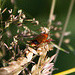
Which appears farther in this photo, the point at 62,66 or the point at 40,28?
the point at 62,66

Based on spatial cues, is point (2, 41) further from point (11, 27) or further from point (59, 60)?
point (59, 60)

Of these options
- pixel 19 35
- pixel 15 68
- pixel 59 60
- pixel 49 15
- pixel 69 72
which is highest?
pixel 49 15

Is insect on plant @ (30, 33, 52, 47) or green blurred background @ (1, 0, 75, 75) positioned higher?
green blurred background @ (1, 0, 75, 75)

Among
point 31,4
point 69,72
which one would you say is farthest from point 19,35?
point 69,72

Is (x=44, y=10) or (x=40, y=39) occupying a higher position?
(x=44, y=10)

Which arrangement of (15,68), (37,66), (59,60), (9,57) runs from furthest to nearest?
(59,60), (9,57), (37,66), (15,68)

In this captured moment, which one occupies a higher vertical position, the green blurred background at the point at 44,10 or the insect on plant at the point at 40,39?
the green blurred background at the point at 44,10

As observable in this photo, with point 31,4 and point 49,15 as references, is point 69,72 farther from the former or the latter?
point 31,4

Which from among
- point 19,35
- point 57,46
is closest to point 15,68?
point 19,35

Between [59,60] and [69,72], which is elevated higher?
[59,60]

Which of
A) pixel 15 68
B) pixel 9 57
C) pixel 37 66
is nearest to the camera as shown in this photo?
pixel 15 68
